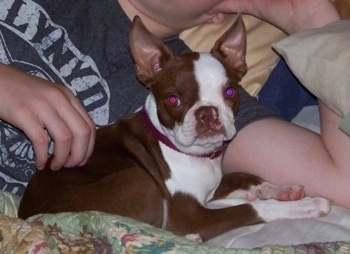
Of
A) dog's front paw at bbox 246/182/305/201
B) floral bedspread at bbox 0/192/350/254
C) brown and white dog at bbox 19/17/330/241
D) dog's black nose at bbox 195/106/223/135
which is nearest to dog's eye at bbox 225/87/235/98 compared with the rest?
brown and white dog at bbox 19/17/330/241

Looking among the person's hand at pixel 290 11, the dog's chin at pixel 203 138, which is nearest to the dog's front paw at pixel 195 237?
the dog's chin at pixel 203 138

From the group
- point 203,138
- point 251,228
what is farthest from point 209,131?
point 251,228

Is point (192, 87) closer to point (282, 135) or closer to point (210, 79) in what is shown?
point (210, 79)

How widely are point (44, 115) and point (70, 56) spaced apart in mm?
453

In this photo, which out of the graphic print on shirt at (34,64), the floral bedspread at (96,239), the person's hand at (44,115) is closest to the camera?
the floral bedspread at (96,239)

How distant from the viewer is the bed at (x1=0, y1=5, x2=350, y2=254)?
5.50ft

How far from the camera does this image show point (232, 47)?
7.84 ft

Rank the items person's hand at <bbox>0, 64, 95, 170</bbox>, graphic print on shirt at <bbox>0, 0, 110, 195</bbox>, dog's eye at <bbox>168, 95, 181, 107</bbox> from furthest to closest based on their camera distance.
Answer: graphic print on shirt at <bbox>0, 0, 110, 195</bbox>, dog's eye at <bbox>168, 95, 181, 107</bbox>, person's hand at <bbox>0, 64, 95, 170</bbox>

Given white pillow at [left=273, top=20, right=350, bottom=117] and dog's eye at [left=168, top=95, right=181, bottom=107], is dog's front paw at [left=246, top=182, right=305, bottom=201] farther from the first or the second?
dog's eye at [left=168, top=95, right=181, bottom=107]

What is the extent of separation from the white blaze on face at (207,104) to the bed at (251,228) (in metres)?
0.22

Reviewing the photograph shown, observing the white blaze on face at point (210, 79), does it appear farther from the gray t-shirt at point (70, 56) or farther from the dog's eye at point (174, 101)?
the gray t-shirt at point (70, 56)

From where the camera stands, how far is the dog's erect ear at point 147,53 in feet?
7.54

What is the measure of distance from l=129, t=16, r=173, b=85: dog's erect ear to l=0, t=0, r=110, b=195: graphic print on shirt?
5.9 inches

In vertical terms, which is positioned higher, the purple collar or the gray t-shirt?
the gray t-shirt
